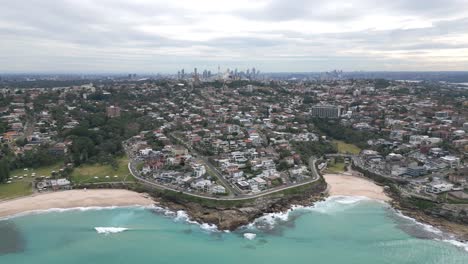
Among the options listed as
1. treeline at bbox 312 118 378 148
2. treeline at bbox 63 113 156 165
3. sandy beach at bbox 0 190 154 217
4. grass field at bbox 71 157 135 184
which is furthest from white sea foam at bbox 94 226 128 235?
treeline at bbox 312 118 378 148

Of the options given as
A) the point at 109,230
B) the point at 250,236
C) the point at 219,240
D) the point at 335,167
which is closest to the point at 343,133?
the point at 335,167

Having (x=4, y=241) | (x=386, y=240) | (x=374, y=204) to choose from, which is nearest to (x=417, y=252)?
(x=386, y=240)

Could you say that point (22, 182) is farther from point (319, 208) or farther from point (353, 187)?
point (353, 187)

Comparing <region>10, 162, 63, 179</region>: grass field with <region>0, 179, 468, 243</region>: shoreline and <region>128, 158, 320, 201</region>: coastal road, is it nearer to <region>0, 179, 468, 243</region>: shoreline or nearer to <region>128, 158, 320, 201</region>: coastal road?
<region>0, 179, 468, 243</region>: shoreline

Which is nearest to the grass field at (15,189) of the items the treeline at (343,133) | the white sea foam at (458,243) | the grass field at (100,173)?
the grass field at (100,173)

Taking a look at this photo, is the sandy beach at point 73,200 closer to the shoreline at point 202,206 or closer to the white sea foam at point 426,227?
the shoreline at point 202,206

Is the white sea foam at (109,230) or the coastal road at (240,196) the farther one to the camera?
the coastal road at (240,196)

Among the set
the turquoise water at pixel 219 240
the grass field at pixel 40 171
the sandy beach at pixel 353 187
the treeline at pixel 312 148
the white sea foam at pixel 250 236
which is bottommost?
the turquoise water at pixel 219 240
